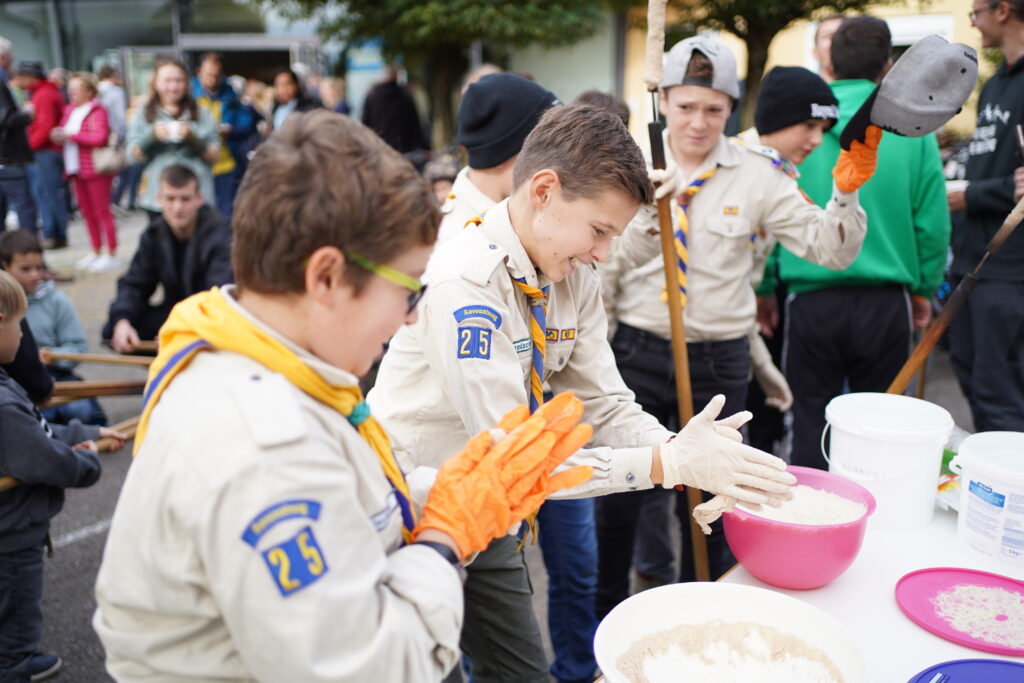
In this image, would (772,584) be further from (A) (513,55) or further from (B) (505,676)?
(A) (513,55)

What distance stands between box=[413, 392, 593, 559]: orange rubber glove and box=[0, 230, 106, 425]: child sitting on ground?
3490 mm

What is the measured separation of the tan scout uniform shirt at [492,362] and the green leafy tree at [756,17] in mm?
9583

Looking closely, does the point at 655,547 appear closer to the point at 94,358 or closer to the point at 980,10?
the point at 980,10

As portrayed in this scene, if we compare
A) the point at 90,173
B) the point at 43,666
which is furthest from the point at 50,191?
the point at 43,666

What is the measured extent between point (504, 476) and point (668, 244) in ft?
4.41

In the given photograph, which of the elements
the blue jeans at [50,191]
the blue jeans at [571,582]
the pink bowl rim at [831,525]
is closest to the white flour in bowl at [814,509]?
the pink bowl rim at [831,525]

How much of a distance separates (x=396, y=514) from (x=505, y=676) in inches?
34.1

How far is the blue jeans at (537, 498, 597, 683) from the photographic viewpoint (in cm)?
251

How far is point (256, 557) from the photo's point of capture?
91 centimetres

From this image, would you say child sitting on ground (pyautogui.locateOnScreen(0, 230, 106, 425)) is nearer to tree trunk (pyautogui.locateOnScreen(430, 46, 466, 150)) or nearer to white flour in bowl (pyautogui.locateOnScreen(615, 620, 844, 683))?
white flour in bowl (pyautogui.locateOnScreen(615, 620, 844, 683))

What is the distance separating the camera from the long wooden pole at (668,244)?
2.25 m

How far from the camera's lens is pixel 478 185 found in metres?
2.57

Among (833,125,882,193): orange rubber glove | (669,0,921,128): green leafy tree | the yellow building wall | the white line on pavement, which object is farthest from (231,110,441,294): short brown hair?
(669,0,921,128): green leafy tree

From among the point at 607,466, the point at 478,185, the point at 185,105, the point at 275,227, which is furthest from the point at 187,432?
the point at 185,105
